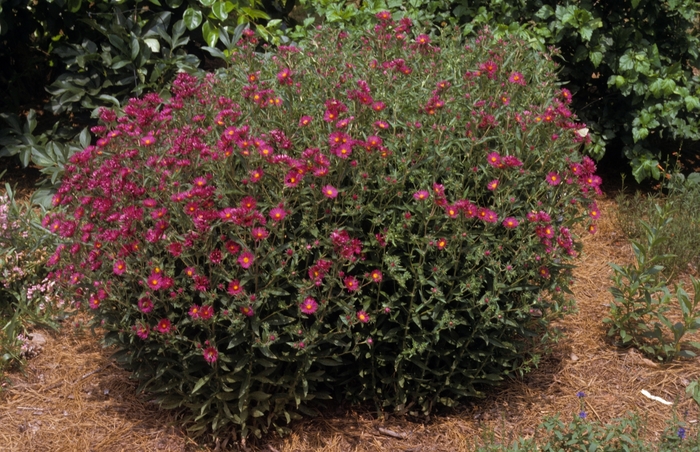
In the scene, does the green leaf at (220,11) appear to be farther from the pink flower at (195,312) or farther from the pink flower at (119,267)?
the pink flower at (195,312)

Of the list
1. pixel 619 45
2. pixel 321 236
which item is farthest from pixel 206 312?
pixel 619 45

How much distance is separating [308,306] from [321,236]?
24 cm

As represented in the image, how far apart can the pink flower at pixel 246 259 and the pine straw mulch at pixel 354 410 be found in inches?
32.8

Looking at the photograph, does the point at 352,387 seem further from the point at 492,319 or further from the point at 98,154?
the point at 98,154

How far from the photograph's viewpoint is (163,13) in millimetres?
4375

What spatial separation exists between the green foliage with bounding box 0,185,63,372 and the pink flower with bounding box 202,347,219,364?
1199mm

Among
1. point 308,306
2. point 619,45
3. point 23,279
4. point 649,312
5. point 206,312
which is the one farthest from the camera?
point 619,45

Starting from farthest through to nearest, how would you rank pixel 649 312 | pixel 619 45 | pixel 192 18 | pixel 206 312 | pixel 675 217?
pixel 619 45 → pixel 192 18 → pixel 675 217 → pixel 649 312 → pixel 206 312

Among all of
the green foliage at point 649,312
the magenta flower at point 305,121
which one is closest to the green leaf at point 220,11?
the magenta flower at point 305,121

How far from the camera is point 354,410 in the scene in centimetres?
305

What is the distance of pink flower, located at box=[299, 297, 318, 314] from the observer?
2498 millimetres

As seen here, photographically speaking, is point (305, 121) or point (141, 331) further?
point (305, 121)

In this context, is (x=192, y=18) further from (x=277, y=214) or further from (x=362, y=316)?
(x=362, y=316)

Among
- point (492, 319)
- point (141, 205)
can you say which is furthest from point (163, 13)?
point (492, 319)
